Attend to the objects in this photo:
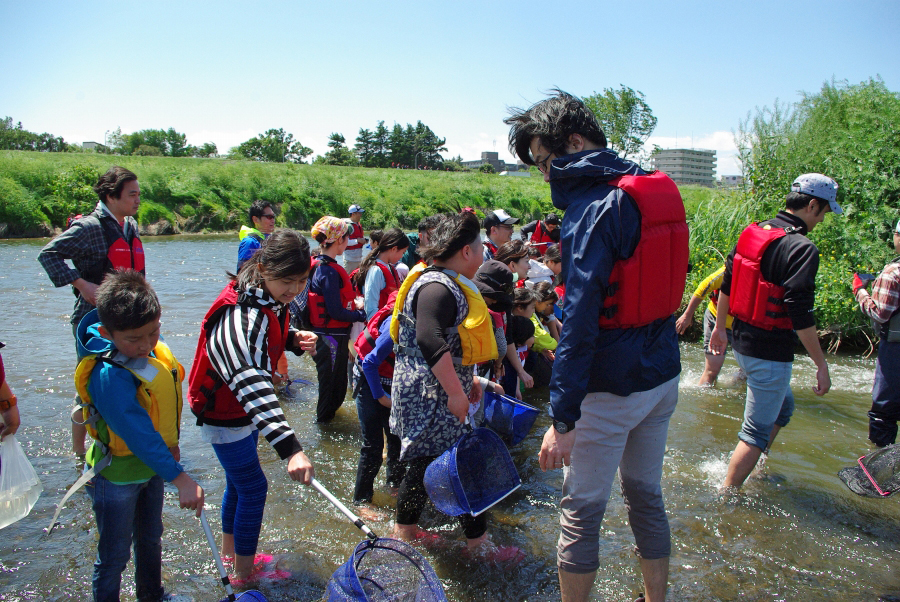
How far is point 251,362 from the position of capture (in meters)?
2.54

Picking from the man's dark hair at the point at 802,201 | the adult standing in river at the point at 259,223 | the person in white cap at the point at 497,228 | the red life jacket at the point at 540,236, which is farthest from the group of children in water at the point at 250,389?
the red life jacket at the point at 540,236

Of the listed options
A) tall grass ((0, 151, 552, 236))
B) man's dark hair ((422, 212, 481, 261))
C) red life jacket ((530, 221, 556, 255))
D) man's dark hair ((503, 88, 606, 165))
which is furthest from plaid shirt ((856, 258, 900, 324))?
Result: tall grass ((0, 151, 552, 236))

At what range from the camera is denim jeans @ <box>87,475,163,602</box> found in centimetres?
251

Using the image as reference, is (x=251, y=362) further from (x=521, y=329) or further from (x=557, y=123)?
(x=521, y=329)

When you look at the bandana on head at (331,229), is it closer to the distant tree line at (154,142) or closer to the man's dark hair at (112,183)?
the man's dark hair at (112,183)

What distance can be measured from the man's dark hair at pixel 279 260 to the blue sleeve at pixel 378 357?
0.90 metres

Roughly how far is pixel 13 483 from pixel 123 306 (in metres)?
1.15

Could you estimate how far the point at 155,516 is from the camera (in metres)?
2.71

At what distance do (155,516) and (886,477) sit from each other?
12.9 ft

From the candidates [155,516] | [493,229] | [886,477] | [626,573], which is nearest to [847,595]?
[886,477]

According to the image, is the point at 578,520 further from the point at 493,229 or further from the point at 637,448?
the point at 493,229

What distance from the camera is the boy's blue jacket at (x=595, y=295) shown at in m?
2.26

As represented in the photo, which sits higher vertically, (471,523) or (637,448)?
(637,448)

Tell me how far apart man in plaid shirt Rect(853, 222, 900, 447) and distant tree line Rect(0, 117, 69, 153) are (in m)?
83.7
